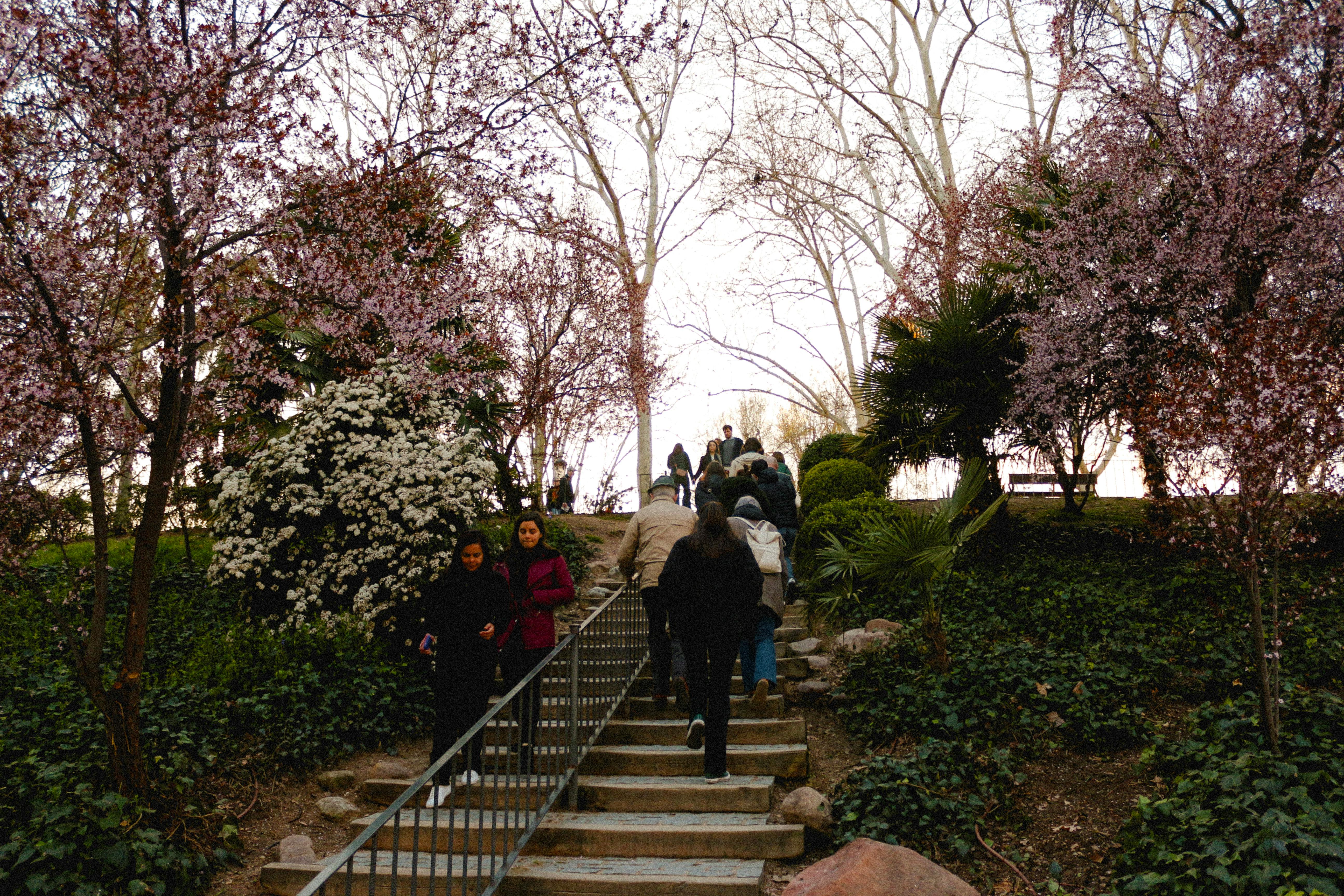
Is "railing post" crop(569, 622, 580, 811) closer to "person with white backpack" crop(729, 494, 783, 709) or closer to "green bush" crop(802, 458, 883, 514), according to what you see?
"person with white backpack" crop(729, 494, 783, 709)

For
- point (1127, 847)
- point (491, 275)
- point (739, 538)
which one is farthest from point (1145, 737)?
point (491, 275)

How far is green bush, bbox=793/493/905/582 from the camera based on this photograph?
973cm

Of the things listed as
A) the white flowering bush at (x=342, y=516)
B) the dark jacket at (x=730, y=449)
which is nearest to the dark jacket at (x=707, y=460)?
the dark jacket at (x=730, y=449)

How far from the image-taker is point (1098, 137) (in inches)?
386

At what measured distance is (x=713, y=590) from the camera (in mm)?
5578

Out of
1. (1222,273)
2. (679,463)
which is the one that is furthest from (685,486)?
(1222,273)

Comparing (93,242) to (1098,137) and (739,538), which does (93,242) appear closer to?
(739,538)

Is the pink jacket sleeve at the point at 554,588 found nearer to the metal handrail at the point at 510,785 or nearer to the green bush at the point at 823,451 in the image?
the metal handrail at the point at 510,785

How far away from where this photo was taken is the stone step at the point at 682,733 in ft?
20.6

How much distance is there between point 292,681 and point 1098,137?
9.66m

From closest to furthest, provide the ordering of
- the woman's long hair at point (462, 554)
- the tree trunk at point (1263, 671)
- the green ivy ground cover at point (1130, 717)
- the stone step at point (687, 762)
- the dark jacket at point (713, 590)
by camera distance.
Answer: the green ivy ground cover at point (1130, 717) → the tree trunk at point (1263, 671) → the dark jacket at point (713, 590) → the woman's long hair at point (462, 554) → the stone step at point (687, 762)

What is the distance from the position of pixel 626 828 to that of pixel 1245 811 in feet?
10.1

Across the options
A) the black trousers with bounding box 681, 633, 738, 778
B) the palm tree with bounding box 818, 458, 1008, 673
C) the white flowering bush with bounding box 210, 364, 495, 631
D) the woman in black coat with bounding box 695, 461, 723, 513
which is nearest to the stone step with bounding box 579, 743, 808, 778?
the black trousers with bounding box 681, 633, 738, 778

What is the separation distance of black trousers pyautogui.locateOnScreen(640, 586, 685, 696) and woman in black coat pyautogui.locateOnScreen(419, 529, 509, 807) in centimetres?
123
